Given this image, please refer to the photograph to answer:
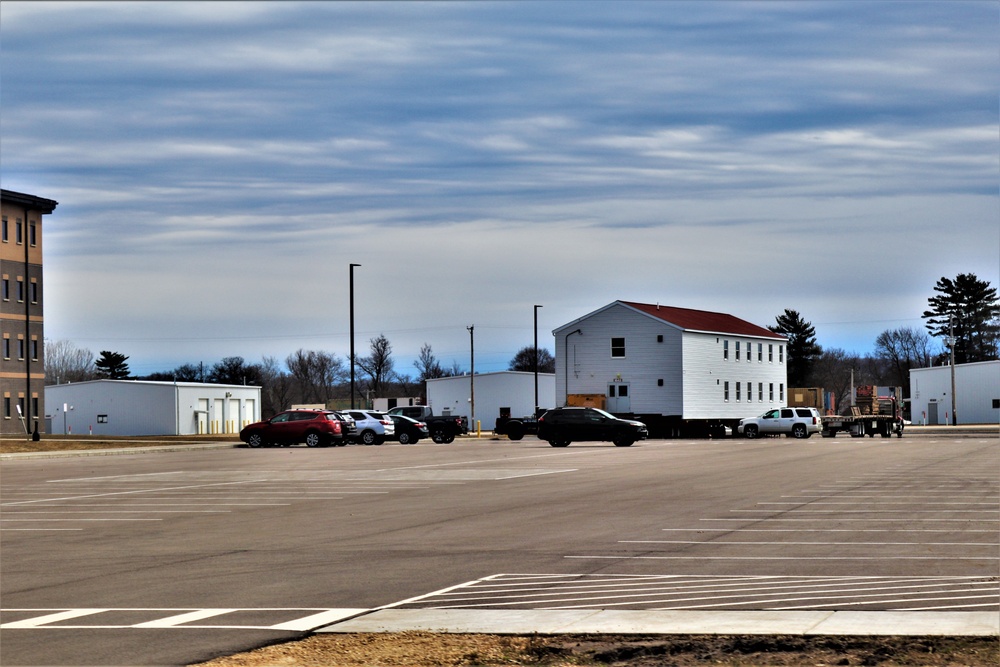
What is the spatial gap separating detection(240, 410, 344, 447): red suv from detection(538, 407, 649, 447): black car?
904 cm

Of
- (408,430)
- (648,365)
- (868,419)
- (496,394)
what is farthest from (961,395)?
(408,430)

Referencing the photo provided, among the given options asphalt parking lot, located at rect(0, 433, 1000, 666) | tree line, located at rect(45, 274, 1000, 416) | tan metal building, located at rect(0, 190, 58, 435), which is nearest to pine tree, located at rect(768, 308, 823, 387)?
tree line, located at rect(45, 274, 1000, 416)

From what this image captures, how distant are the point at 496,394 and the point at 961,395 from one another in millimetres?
39052

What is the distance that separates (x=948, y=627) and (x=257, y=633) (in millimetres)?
5305

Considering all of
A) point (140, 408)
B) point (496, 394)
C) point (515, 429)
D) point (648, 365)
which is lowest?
point (515, 429)

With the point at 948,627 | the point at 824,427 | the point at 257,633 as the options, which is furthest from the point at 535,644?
the point at 824,427

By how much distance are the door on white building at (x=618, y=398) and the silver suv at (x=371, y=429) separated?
20.7 metres

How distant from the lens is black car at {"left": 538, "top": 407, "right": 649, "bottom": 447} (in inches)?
2026

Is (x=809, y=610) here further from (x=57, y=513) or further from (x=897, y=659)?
(x=57, y=513)

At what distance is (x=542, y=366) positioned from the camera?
158m

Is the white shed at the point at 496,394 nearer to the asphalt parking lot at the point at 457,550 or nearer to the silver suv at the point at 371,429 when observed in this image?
the silver suv at the point at 371,429

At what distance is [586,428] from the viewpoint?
52.0m

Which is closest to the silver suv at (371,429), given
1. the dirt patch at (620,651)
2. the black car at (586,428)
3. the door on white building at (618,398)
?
the black car at (586,428)

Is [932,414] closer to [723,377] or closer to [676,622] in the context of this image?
[723,377]
